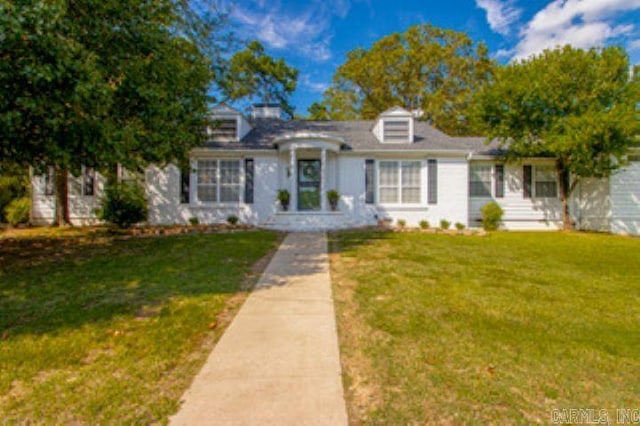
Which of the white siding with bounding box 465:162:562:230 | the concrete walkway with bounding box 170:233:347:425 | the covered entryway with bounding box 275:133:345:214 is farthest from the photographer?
the white siding with bounding box 465:162:562:230

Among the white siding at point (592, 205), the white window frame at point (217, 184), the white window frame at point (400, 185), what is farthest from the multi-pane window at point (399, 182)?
the white siding at point (592, 205)

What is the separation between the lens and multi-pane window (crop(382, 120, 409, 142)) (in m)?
13.3

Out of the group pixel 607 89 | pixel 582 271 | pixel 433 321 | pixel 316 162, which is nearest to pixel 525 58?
pixel 607 89

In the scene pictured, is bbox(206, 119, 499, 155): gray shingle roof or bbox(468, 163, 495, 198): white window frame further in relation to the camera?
bbox(468, 163, 495, 198): white window frame

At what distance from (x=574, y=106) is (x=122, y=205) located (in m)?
17.8

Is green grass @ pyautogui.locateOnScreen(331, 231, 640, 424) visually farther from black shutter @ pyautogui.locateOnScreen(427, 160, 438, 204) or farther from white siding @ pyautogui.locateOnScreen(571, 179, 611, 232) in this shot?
white siding @ pyautogui.locateOnScreen(571, 179, 611, 232)

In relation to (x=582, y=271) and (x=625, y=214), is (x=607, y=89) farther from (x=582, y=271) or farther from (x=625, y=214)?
(x=582, y=271)

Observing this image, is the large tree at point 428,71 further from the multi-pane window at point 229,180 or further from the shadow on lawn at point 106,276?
the shadow on lawn at point 106,276

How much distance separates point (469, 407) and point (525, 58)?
15.3m

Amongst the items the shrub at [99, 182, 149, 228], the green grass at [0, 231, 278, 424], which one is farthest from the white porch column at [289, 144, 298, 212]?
the shrub at [99, 182, 149, 228]

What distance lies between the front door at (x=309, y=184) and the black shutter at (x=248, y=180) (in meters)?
2.07

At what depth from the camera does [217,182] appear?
1276 cm

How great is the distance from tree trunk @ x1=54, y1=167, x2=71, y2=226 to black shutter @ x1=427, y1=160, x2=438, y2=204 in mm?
15077

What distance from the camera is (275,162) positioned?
42.1 feet
